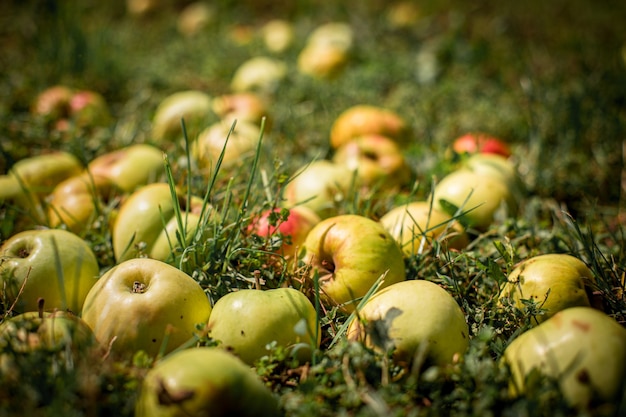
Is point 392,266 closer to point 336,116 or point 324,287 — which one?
point 324,287

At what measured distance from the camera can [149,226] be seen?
7.26 ft

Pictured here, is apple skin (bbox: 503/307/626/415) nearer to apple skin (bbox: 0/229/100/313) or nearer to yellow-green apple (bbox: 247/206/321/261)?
yellow-green apple (bbox: 247/206/321/261)

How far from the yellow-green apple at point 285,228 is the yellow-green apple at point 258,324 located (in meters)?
0.39

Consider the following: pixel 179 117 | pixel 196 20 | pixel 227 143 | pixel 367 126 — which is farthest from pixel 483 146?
pixel 196 20

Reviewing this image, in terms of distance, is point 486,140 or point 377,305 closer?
point 377,305

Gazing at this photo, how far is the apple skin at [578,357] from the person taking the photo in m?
1.37

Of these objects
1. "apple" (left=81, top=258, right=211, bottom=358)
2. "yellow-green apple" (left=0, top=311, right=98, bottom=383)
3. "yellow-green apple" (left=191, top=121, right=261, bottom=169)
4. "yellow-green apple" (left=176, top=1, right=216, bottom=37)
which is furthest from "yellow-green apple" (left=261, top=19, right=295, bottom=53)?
"yellow-green apple" (left=0, top=311, right=98, bottom=383)

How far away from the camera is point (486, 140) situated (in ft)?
11.7

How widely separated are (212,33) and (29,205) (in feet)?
14.5

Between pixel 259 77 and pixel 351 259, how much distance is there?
314 centimetres

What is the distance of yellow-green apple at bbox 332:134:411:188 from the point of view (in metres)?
3.04

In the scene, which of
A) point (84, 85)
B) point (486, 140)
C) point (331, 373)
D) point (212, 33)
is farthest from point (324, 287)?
point (212, 33)

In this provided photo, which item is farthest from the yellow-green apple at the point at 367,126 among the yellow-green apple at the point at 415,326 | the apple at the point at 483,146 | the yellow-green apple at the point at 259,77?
the yellow-green apple at the point at 415,326

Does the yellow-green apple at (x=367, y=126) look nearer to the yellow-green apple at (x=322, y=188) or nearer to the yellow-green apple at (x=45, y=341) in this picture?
the yellow-green apple at (x=322, y=188)
